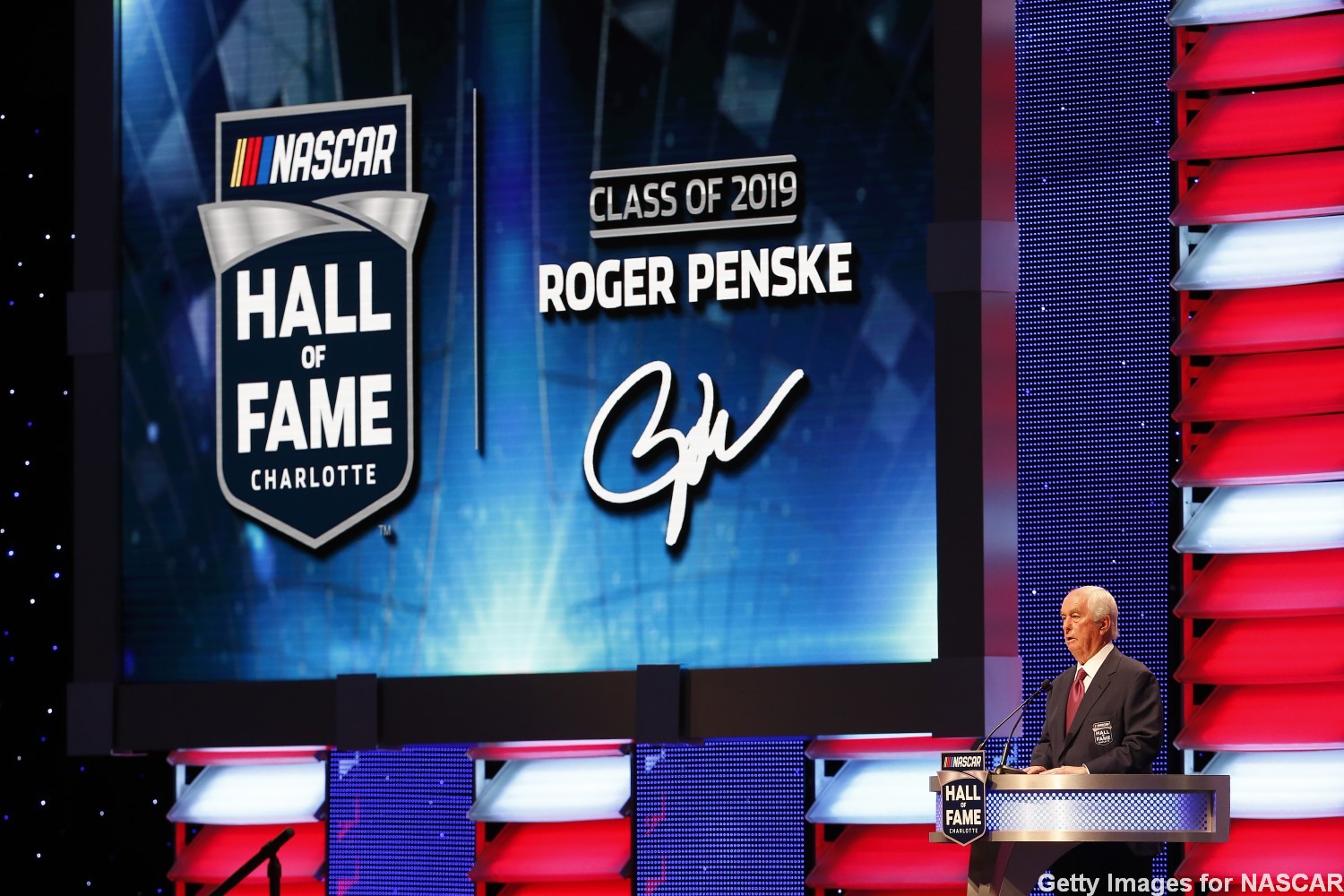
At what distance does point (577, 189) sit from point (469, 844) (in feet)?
7.67

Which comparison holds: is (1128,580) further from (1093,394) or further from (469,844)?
(469,844)

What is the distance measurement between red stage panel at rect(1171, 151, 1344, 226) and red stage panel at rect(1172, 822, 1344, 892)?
1.79 metres

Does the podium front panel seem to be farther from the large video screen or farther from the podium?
the large video screen

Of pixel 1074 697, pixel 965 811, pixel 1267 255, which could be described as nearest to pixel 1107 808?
pixel 965 811

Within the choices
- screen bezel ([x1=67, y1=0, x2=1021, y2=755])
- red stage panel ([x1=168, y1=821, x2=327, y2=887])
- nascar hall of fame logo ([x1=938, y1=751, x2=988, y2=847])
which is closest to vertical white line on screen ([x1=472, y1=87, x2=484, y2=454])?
screen bezel ([x1=67, y1=0, x2=1021, y2=755])

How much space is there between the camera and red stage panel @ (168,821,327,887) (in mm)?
8445

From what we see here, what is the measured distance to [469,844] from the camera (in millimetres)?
8297

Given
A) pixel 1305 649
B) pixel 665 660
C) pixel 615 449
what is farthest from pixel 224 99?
pixel 1305 649

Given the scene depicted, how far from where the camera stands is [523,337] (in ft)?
26.1

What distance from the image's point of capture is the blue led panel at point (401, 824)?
8.31 metres

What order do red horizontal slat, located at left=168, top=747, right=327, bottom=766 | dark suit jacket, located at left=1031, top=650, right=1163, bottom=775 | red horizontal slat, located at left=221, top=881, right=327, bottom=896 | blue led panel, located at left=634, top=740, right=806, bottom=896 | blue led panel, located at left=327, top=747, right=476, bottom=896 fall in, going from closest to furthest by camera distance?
dark suit jacket, located at left=1031, top=650, right=1163, bottom=775 < blue led panel, located at left=634, top=740, right=806, bottom=896 < blue led panel, located at left=327, top=747, right=476, bottom=896 < red horizontal slat, located at left=221, top=881, right=327, bottom=896 < red horizontal slat, located at left=168, top=747, right=327, bottom=766

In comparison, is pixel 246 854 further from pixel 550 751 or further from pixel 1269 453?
pixel 1269 453

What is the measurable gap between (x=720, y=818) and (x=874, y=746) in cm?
62
